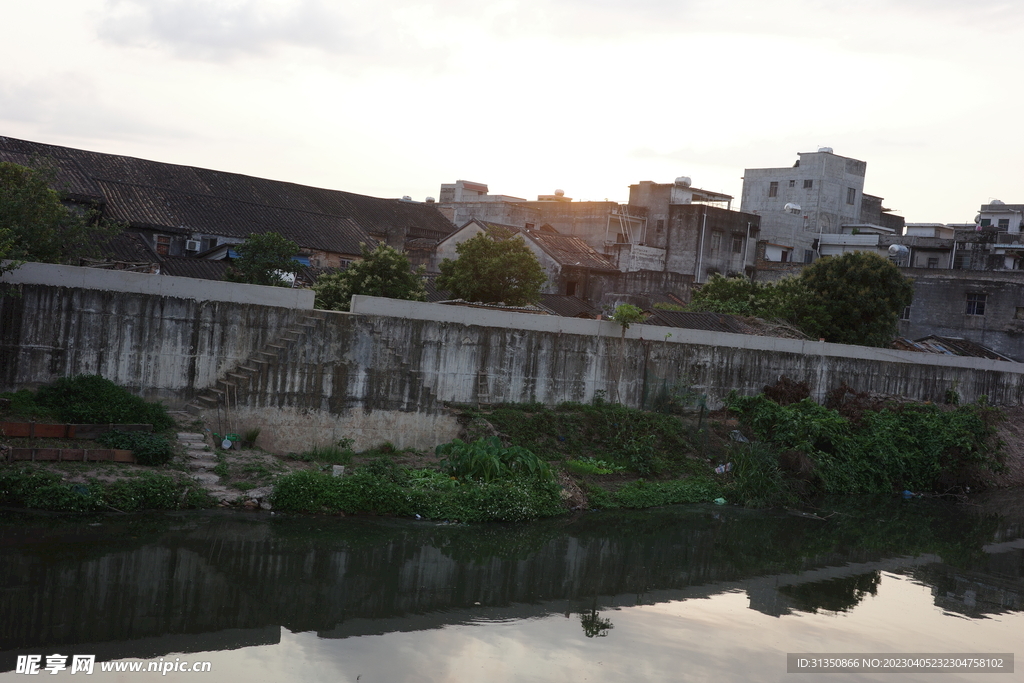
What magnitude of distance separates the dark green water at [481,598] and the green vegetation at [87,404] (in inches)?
87.0

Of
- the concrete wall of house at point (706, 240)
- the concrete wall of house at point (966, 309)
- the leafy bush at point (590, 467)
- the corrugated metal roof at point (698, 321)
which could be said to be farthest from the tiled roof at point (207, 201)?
the concrete wall of house at point (966, 309)

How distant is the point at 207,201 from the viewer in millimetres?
30609

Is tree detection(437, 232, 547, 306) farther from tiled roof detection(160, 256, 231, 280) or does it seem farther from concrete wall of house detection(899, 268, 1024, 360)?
concrete wall of house detection(899, 268, 1024, 360)

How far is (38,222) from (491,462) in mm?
9071

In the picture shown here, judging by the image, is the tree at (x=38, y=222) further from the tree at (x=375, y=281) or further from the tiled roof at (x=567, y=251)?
the tiled roof at (x=567, y=251)

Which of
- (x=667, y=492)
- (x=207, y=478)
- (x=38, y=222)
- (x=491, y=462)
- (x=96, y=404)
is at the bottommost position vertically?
(x=667, y=492)

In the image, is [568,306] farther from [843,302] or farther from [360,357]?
[360,357]

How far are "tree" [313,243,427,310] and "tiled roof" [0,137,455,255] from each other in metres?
7.68

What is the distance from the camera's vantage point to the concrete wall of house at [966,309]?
32.7m

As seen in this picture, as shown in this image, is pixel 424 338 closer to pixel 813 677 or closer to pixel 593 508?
pixel 593 508

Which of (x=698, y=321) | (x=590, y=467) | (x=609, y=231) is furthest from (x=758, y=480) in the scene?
(x=609, y=231)

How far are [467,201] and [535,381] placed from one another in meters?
29.6

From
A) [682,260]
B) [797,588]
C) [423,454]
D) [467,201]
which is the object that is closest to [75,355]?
[423,454]

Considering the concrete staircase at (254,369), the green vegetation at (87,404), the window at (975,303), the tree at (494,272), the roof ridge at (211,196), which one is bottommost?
the green vegetation at (87,404)
